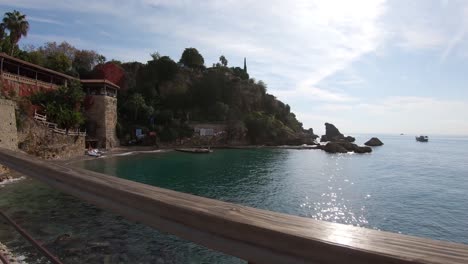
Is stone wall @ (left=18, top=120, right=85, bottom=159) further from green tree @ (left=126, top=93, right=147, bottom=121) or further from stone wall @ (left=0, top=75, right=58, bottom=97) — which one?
green tree @ (left=126, top=93, right=147, bottom=121)

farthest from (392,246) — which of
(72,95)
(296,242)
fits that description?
(72,95)

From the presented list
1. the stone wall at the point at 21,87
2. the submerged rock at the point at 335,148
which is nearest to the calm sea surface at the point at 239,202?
the stone wall at the point at 21,87

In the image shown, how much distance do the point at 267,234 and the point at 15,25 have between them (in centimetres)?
5111

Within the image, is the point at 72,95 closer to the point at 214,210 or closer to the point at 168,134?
the point at 168,134

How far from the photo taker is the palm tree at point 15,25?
3900 centimetres

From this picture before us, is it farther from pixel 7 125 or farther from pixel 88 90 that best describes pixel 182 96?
pixel 7 125

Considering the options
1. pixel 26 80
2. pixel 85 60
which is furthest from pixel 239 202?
pixel 85 60

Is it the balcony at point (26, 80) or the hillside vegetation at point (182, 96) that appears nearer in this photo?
the balcony at point (26, 80)

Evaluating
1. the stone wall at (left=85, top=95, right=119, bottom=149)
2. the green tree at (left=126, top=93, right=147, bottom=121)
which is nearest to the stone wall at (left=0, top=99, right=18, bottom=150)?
the stone wall at (left=85, top=95, right=119, bottom=149)

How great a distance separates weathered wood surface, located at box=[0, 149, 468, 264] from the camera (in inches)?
33.7

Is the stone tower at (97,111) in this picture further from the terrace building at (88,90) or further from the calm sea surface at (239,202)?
the calm sea surface at (239,202)

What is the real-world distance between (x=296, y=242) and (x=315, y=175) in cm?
3473

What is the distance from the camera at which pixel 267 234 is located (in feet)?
3.39

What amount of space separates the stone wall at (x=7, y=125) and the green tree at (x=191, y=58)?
52694mm
